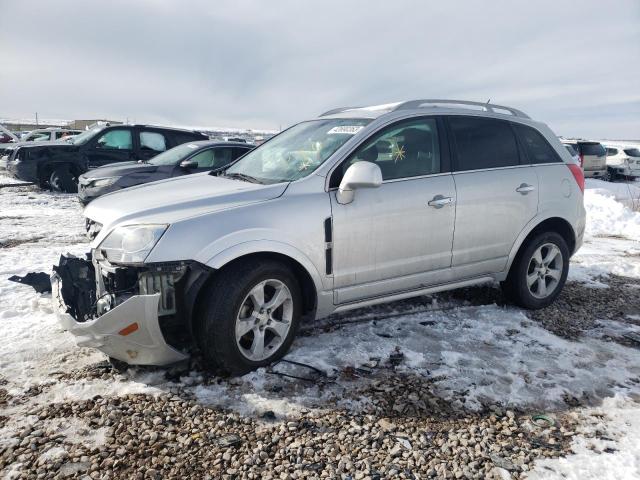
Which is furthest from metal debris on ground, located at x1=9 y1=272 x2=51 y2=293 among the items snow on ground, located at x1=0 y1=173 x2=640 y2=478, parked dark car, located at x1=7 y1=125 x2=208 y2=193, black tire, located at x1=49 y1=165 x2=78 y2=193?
black tire, located at x1=49 y1=165 x2=78 y2=193

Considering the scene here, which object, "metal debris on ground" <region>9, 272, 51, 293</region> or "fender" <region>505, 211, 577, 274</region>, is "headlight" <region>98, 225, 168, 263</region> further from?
"fender" <region>505, 211, 577, 274</region>

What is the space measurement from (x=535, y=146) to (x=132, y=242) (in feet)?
12.4

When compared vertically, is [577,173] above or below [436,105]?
below

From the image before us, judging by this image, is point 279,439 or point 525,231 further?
point 525,231

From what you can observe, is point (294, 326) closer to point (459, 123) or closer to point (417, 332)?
point (417, 332)

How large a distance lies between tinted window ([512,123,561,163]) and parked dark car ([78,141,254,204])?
4743 mm

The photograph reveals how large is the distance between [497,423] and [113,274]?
252 cm

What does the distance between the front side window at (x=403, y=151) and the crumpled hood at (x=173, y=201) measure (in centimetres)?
64

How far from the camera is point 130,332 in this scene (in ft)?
9.55

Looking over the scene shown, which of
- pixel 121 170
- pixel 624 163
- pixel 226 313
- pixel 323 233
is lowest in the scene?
pixel 226 313

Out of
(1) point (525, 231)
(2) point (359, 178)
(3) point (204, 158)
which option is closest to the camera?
(2) point (359, 178)

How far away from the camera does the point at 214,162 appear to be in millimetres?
8609

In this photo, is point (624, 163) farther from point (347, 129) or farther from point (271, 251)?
point (271, 251)

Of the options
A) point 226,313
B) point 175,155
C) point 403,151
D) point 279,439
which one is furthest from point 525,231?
point 175,155
